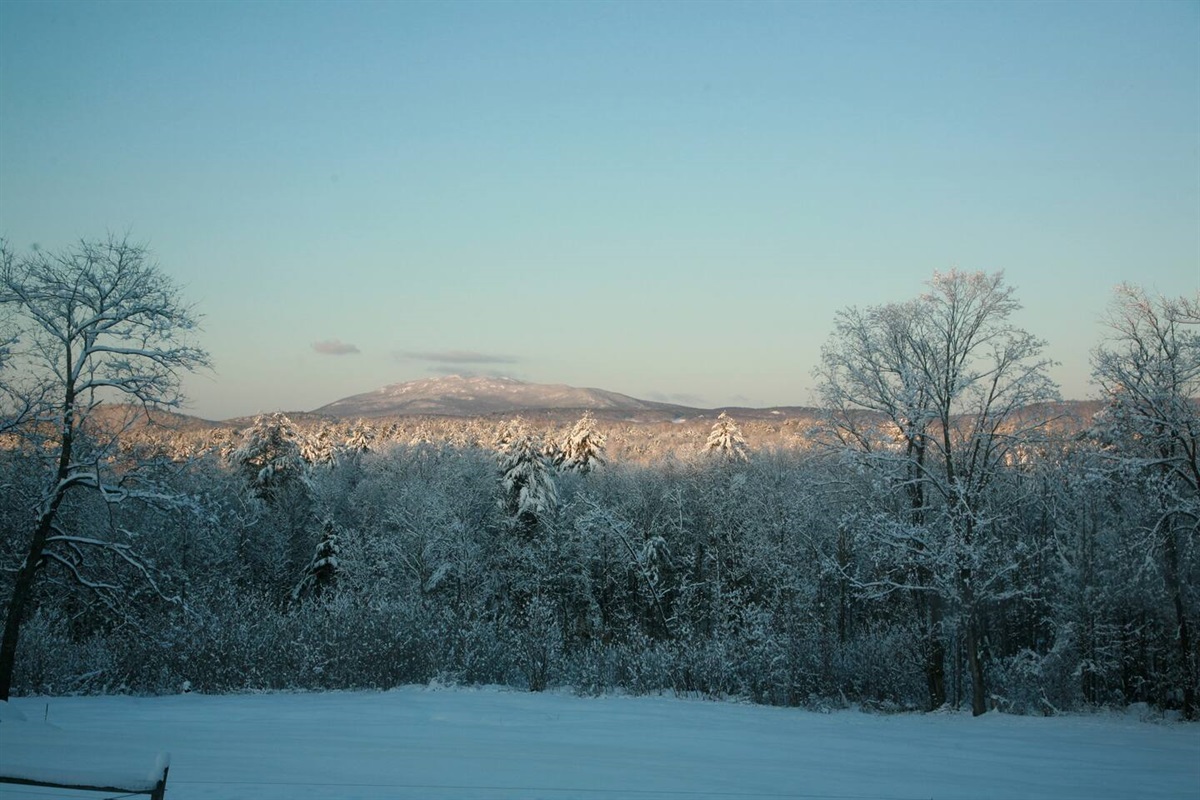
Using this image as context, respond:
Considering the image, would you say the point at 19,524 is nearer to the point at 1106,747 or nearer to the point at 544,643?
the point at 544,643

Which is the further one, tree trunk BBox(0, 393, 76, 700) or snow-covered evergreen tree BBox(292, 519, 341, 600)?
snow-covered evergreen tree BBox(292, 519, 341, 600)

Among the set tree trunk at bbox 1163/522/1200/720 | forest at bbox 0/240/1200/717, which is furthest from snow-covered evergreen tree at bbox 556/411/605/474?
tree trunk at bbox 1163/522/1200/720

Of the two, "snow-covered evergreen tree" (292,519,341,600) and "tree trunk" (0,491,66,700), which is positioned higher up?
"tree trunk" (0,491,66,700)

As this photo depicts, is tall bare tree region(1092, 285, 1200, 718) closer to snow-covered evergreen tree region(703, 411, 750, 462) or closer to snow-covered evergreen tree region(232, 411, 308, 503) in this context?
snow-covered evergreen tree region(703, 411, 750, 462)

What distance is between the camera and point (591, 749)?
12375 millimetres

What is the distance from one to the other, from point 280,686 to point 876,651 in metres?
14.5

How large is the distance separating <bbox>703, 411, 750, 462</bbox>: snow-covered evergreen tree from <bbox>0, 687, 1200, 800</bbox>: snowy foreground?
29896 millimetres

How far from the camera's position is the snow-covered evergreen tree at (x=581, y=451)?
5150 centimetres

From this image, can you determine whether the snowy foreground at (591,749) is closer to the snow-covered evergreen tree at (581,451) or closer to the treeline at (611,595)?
the treeline at (611,595)

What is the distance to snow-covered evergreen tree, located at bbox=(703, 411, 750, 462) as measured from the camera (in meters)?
48.2

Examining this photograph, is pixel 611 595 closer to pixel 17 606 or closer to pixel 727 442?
pixel 727 442

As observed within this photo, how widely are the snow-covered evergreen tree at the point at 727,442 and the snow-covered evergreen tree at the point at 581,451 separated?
23.4ft

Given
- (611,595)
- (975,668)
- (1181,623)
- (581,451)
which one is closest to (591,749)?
(975,668)

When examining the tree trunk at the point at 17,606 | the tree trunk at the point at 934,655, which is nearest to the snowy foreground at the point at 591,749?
the tree trunk at the point at 17,606
